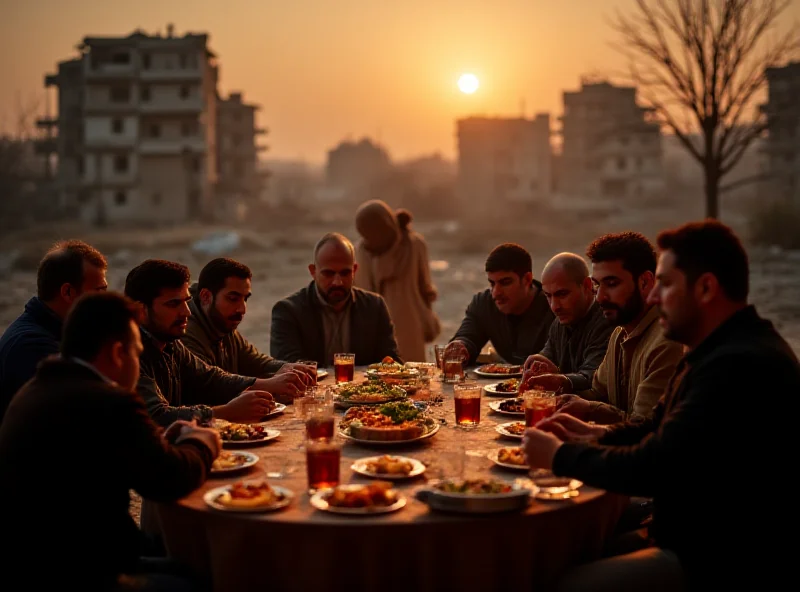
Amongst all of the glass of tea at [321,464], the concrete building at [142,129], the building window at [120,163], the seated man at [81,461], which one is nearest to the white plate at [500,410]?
the glass of tea at [321,464]

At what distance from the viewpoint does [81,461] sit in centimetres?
320

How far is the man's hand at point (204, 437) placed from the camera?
3.70 metres

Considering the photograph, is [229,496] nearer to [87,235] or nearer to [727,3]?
[727,3]

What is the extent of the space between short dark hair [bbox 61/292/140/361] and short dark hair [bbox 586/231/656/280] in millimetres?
2547

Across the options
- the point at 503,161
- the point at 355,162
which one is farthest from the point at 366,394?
A: the point at 355,162

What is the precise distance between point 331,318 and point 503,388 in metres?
1.94

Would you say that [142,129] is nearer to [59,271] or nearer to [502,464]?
[59,271]

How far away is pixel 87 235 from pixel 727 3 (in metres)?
31.3

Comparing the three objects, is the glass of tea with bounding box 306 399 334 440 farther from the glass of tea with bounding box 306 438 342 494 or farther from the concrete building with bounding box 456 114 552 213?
the concrete building with bounding box 456 114 552 213

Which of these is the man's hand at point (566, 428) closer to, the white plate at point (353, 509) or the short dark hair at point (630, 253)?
the white plate at point (353, 509)

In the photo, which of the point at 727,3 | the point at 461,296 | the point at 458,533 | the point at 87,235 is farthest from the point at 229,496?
the point at 87,235

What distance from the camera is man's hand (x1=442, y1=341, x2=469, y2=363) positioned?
20.4ft

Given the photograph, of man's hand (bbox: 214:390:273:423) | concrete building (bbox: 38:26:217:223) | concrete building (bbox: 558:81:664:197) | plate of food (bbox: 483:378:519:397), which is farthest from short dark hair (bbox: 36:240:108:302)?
concrete building (bbox: 558:81:664:197)

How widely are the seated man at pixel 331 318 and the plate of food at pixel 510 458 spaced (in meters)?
3.21
